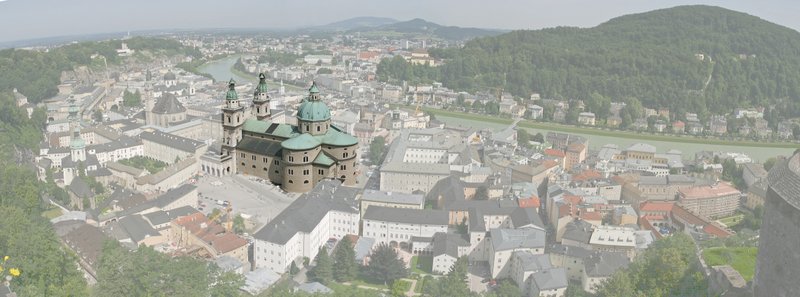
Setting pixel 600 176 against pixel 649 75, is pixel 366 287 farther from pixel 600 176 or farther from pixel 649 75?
pixel 649 75

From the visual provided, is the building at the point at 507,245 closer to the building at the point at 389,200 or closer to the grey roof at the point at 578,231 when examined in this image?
the grey roof at the point at 578,231

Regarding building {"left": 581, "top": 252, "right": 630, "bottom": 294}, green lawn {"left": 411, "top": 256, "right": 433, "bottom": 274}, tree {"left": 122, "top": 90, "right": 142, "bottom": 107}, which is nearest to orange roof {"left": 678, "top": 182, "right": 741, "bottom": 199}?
building {"left": 581, "top": 252, "right": 630, "bottom": 294}

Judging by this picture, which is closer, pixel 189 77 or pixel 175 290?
pixel 175 290

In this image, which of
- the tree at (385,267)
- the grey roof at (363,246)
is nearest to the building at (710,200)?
the grey roof at (363,246)

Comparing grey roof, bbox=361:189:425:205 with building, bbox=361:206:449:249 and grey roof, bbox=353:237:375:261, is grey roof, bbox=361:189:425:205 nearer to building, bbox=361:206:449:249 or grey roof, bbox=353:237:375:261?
building, bbox=361:206:449:249

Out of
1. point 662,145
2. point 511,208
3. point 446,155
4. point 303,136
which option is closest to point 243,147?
point 303,136

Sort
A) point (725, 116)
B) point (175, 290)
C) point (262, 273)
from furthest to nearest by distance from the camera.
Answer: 1. point (725, 116)
2. point (262, 273)
3. point (175, 290)

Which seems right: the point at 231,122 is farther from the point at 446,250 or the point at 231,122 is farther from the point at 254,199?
the point at 446,250
